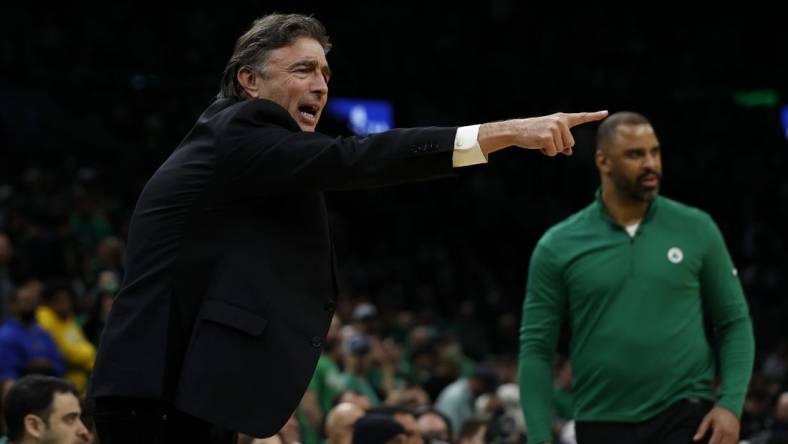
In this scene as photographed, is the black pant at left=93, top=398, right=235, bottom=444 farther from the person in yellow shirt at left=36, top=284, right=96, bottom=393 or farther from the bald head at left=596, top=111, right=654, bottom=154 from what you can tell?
the person in yellow shirt at left=36, top=284, right=96, bottom=393

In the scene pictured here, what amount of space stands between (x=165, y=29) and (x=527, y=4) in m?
6.05

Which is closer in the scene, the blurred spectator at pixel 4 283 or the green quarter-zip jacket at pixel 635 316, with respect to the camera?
the green quarter-zip jacket at pixel 635 316

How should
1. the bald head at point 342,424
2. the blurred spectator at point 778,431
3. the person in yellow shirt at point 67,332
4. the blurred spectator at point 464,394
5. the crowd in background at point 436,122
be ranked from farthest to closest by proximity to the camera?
1. the crowd in background at point 436,122
2. the blurred spectator at point 464,394
3. the person in yellow shirt at point 67,332
4. the blurred spectator at point 778,431
5. the bald head at point 342,424

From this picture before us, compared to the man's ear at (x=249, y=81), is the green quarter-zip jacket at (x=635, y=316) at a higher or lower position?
lower

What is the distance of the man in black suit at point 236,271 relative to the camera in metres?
2.72

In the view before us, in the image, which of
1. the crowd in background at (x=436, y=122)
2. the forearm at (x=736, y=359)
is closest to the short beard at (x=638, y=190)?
the forearm at (x=736, y=359)

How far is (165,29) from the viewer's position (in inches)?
712

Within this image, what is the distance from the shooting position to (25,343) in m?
7.79

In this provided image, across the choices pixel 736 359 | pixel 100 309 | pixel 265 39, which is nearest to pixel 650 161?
pixel 736 359

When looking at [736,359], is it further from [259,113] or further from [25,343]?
[25,343]

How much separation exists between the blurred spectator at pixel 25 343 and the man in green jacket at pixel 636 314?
141 inches

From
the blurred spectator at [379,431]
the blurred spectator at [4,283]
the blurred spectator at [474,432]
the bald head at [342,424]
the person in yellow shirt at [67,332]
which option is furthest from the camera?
the blurred spectator at [4,283]

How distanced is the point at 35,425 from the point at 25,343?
326cm

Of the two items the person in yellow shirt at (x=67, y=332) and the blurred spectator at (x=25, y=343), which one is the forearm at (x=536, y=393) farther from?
the person in yellow shirt at (x=67, y=332)
